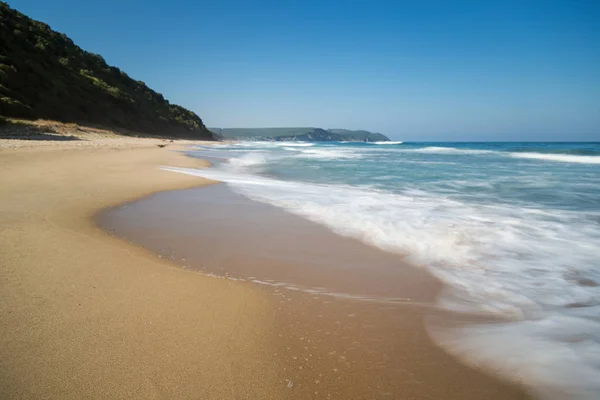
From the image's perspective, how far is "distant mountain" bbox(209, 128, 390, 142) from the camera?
5950 inches

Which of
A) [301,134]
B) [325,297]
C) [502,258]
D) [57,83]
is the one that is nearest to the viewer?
[325,297]

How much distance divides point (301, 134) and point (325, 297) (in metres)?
157

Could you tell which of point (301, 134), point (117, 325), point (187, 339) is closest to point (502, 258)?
point (187, 339)

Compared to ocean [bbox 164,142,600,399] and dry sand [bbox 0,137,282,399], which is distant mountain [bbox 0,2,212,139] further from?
ocean [bbox 164,142,600,399]

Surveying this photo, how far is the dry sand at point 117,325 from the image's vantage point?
1364 mm

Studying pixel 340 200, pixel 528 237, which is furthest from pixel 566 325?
pixel 340 200

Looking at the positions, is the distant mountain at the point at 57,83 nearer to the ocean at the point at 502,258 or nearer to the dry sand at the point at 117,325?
the dry sand at the point at 117,325

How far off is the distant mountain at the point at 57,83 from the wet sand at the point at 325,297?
81.3 ft

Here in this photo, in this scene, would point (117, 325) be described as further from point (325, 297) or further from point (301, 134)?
point (301, 134)

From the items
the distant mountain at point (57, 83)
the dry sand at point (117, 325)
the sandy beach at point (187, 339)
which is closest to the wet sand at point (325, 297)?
the sandy beach at point (187, 339)

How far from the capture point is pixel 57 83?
31094 millimetres

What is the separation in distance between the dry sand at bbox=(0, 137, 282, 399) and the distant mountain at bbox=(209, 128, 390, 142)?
144077 mm

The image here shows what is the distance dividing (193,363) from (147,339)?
1.07 ft

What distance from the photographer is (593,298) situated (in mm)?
2527
